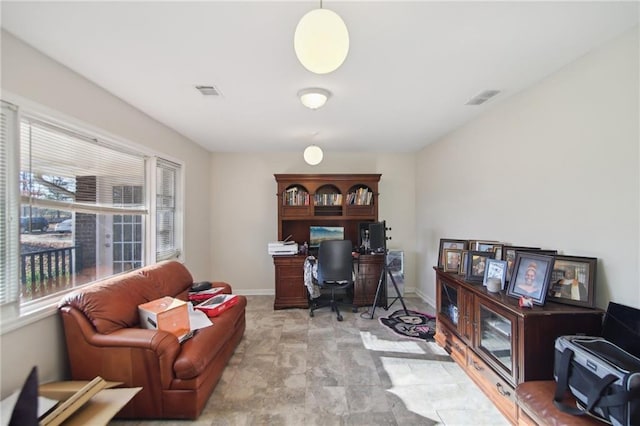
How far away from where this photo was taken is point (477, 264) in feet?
7.66

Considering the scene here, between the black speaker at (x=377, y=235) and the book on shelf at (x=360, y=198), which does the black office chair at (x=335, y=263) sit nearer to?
the black speaker at (x=377, y=235)

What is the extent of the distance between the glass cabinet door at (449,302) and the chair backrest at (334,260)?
1242 millimetres

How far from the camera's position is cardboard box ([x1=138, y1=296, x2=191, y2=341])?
6.63ft

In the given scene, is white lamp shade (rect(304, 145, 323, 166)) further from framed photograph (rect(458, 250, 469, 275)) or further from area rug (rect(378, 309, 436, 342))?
area rug (rect(378, 309, 436, 342))

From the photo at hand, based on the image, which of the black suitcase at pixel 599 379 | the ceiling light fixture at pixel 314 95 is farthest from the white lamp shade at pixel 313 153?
the black suitcase at pixel 599 379

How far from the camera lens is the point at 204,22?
1.48m

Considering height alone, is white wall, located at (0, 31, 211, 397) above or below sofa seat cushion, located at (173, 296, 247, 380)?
above

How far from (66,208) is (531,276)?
340cm

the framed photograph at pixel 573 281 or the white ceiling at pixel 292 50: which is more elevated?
the white ceiling at pixel 292 50

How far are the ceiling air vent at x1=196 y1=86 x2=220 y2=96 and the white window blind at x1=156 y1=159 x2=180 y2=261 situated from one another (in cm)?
127

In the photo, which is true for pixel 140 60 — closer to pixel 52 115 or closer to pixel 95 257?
pixel 52 115

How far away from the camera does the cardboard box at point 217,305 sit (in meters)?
2.50

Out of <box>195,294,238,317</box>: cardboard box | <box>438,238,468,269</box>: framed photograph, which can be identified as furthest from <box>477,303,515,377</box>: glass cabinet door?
<box>195,294,238,317</box>: cardboard box

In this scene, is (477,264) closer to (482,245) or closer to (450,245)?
(482,245)
